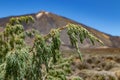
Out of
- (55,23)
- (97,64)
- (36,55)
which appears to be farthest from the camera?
(55,23)

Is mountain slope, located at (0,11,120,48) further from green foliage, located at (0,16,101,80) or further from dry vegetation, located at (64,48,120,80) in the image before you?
green foliage, located at (0,16,101,80)

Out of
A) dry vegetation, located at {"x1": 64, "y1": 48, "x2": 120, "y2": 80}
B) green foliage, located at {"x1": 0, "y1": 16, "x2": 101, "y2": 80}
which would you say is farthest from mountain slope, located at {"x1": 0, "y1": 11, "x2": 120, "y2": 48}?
green foliage, located at {"x1": 0, "y1": 16, "x2": 101, "y2": 80}

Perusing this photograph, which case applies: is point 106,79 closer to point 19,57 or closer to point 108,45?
point 108,45

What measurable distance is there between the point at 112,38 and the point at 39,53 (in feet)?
71.9

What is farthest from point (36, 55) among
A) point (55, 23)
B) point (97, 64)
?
point (55, 23)

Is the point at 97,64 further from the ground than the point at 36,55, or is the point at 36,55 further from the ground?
the point at 36,55

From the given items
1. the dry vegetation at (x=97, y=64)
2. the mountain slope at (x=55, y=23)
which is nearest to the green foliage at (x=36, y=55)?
the dry vegetation at (x=97, y=64)

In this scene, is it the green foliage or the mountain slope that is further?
the mountain slope

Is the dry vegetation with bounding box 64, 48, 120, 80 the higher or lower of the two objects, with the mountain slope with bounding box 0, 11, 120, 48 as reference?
lower

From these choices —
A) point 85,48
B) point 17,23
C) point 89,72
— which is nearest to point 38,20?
point 85,48

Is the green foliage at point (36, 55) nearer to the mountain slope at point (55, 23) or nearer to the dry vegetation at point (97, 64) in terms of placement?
the dry vegetation at point (97, 64)

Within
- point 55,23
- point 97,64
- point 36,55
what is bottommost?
point 97,64

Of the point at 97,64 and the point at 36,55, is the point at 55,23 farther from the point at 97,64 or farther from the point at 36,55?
the point at 36,55

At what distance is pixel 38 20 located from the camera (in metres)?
24.7
